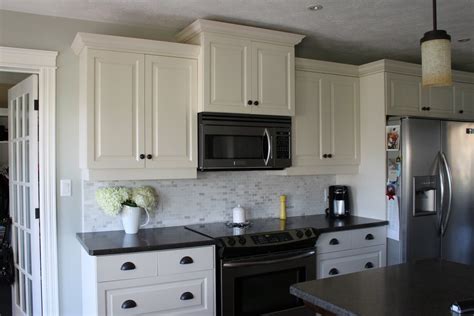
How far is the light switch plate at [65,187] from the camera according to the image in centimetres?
310

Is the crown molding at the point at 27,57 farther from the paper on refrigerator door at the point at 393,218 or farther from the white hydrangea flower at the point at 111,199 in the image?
the paper on refrigerator door at the point at 393,218

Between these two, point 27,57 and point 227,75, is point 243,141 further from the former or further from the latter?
point 27,57

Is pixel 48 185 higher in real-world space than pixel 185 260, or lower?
higher

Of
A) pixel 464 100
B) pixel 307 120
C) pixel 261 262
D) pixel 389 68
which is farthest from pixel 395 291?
pixel 464 100

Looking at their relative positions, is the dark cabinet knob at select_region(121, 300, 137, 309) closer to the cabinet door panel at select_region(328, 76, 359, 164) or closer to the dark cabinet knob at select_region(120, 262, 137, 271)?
the dark cabinet knob at select_region(120, 262, 137, 271)

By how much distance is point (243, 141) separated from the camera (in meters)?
3.29

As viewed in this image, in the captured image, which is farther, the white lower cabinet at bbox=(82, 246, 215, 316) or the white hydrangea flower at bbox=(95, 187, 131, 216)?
the white hydrangea flower at bbox=(95, 187, 131, 216)

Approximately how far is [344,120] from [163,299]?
2181 mm

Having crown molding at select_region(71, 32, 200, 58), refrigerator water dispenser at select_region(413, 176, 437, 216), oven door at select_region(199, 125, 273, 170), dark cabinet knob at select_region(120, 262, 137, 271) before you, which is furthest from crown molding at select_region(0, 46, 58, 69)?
refrigerator water dispenser at select_region(413, 176, 437, 216)

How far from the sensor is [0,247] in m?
4.09

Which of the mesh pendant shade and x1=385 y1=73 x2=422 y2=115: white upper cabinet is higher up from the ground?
x1=385 y1=73 x2=422 y2=115: white upper cabinet

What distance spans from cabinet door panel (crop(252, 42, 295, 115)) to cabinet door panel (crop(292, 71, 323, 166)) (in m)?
0.20

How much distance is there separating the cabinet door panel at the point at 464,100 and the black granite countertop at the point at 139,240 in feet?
9.41

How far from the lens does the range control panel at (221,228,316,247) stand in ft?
9.53
